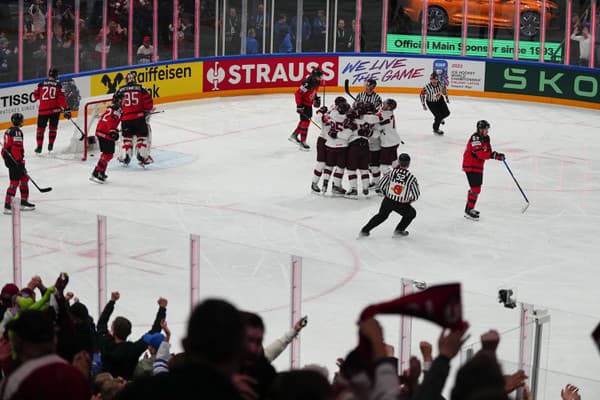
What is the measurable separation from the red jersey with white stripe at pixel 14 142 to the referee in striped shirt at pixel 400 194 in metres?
3.76

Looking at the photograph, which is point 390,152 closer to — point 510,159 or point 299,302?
point 510,159

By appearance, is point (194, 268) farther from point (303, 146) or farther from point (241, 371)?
point (303, 146)

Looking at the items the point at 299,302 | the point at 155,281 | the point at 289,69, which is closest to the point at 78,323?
the point at 299,302

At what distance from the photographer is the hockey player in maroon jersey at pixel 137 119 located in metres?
15.4

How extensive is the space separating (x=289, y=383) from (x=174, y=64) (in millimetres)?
17683

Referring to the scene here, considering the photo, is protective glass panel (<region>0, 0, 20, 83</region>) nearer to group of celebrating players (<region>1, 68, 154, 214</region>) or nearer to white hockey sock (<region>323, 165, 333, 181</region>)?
group of celebrating players (<region>1, 68, 154, 214</region>)

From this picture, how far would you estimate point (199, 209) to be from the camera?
13.4m

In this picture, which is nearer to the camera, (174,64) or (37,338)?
(37,338)

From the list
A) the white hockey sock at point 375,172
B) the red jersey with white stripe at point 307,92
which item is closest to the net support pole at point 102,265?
the white hockey sock at point 375,172

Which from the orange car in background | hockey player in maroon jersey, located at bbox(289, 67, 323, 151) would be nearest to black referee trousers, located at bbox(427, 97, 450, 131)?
hockey player in maroon jersey, located at bbox(289, 67, 323, 151)

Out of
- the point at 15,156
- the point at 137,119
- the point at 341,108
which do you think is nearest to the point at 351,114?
the point at 341,108

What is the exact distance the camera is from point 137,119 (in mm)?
15414

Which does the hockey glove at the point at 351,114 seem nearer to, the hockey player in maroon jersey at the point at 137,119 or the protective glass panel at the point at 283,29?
the hockey player in maroon jersey at the point at 137,119

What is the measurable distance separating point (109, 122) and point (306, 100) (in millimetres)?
3365
